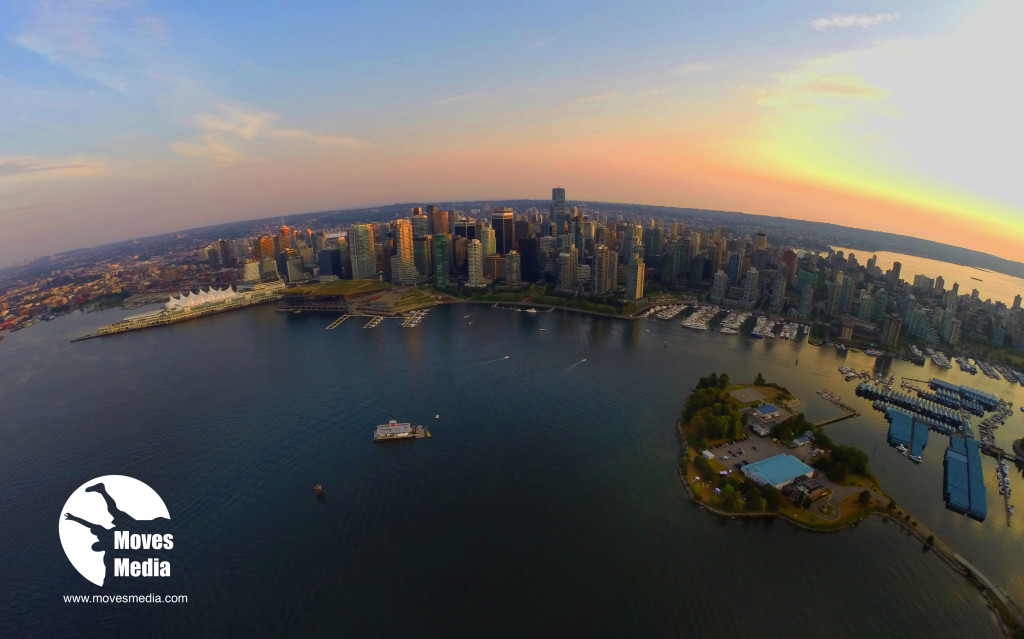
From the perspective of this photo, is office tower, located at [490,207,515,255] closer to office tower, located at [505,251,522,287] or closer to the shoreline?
office tower, located at [505,251,522,287]

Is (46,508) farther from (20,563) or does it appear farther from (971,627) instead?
(971,627)

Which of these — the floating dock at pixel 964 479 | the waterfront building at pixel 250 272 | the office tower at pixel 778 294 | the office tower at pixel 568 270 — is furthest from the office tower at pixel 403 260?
the floating dock at pixel 964 479

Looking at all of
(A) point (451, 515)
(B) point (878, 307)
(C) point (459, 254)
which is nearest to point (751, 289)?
(B) point (878, 307)

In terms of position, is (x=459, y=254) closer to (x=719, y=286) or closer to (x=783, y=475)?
(x=719, y=286)

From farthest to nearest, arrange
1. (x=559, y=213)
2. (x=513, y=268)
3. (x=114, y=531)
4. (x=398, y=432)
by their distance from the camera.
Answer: (x=559, y=213) < (x=513, y=268) < (x=398, y=432) < (x=114, y=531)

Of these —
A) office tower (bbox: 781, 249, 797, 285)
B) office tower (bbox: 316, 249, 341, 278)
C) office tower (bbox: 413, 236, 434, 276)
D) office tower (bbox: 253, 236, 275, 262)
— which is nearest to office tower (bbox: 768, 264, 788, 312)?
office tower (bbox: 781, 249, 797, 285)
